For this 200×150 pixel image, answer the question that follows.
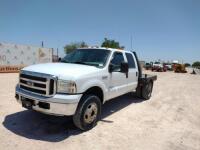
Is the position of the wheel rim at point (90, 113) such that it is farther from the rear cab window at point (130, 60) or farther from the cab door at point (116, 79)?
the rear cab window at point (130, 60)

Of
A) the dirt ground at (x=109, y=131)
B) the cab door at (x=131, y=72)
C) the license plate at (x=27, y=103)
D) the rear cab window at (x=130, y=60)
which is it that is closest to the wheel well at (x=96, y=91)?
the dirt ground at (x=109, y=131)

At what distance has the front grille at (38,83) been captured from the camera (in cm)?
425

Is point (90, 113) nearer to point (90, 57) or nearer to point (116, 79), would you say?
point (116, 79)

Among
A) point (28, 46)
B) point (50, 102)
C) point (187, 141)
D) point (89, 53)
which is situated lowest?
point (187, 141)

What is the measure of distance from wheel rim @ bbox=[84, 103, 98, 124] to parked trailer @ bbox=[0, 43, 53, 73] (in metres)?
18.1

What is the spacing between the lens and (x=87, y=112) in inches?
190

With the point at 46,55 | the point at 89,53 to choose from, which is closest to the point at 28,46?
the point at 46,55

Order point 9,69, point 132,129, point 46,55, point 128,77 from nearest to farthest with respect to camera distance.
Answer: point 132,129, point 128,77, point 9,69, point 46,55

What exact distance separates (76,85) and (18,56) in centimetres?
2131

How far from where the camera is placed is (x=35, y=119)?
549 cm

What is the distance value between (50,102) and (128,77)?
333cm

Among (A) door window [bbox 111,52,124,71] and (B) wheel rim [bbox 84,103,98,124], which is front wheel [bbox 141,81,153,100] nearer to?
(A) door window [bbox 111,52,124,71]

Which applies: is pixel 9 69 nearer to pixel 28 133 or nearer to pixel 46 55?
pixel 46 55

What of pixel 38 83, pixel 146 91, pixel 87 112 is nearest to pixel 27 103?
pixel 38 83
